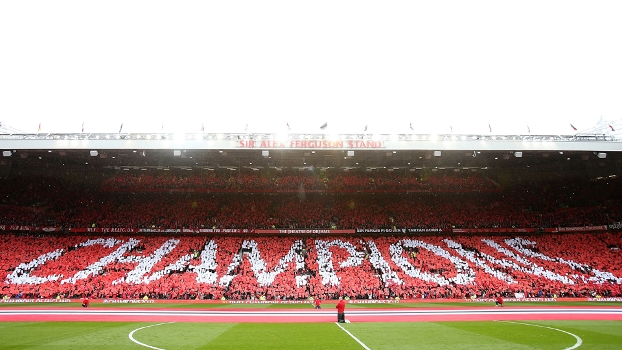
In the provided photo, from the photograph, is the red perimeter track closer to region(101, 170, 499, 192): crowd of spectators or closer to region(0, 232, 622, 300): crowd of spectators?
region(0, 232, 622, 300): crowd of spectators

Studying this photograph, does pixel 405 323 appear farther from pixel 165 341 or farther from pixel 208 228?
pixel 208 228

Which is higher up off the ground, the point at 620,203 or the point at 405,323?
the point at 620,203

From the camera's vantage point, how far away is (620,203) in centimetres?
3706

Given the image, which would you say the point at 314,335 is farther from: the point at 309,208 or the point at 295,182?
the point at 295,182

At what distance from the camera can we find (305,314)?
21.1 metres

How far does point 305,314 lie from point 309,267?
10752 mm

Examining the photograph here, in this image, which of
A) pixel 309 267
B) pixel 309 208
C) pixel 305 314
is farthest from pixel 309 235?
pixel 305 314

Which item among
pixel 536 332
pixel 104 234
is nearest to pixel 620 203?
pixel 536 332

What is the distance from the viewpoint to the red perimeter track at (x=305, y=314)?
1892 centimetres

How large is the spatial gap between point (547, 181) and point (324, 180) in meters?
24.3

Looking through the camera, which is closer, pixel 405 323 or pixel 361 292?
pixel 405 323

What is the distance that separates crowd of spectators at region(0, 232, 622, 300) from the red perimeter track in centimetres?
557

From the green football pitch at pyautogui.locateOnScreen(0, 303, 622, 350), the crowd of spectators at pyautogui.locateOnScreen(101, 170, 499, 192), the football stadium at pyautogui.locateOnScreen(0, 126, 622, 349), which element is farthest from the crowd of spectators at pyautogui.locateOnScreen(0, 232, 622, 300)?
the green football pitch at pyautogui.locateOnScreen(0, 303, 622, 350)

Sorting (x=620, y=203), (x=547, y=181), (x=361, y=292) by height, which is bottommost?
(x=361, y=292)
